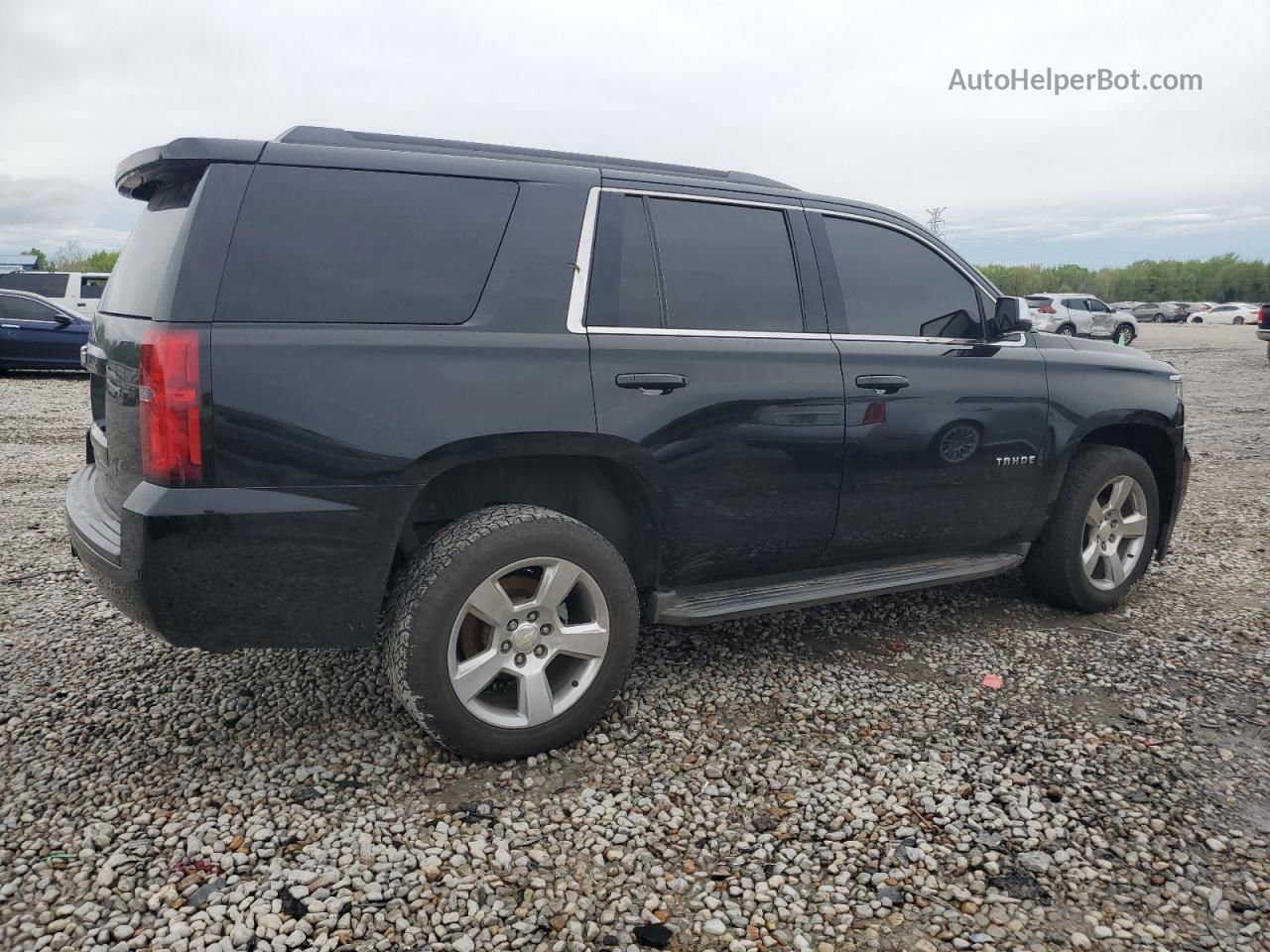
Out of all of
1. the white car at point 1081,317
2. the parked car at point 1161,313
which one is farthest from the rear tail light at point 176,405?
the parked car at point 1161,313

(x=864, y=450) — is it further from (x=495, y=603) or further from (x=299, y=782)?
(x=299, y=782)

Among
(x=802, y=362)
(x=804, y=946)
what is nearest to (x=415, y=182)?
(x=802, y=362)

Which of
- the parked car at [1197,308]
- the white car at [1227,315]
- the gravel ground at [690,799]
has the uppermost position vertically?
the parked car at [1197,308]

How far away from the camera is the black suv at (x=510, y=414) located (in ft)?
8.50

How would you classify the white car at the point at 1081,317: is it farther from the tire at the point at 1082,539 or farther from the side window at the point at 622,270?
the side window at the point at 622,270

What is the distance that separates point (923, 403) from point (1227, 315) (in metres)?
57.3

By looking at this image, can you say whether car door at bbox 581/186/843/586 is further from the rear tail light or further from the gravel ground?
the rear tail light

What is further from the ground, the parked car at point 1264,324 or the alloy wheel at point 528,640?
the parked car at point 1264,324

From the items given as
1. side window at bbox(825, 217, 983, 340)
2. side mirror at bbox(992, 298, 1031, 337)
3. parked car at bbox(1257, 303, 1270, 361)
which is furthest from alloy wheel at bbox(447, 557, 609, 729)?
parked car at bbox(1257, 303, 1270, 361)

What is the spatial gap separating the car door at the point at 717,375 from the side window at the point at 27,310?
1409 cm

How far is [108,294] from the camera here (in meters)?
3.26

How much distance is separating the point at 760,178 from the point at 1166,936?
302cm

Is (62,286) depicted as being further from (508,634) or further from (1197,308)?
(1197,308)

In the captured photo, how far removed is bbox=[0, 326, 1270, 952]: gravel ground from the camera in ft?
7.39
